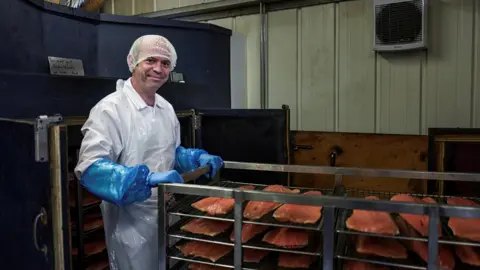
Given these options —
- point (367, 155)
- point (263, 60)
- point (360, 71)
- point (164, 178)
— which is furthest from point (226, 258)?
point (263, 60)

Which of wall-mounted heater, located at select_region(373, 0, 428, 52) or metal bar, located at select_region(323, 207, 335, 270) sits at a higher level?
wall-mounted heater, located at select_region(373, 0, 428, 52)

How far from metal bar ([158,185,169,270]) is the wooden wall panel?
6.21 ft

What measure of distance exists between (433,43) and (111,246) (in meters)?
2.36

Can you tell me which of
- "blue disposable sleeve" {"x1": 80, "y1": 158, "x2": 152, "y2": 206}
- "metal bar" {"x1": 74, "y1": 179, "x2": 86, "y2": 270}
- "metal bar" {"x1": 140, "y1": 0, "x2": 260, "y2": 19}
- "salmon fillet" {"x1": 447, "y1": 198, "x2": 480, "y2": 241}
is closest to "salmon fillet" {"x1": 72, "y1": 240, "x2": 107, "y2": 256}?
Result: "metal bar" {"x1": 74, "y1": 179, "x2": 86, "y2": 270}

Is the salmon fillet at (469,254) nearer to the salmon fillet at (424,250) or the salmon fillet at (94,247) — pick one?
the salmon fillet at (424,250)

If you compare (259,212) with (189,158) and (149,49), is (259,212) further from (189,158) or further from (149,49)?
(149,49)

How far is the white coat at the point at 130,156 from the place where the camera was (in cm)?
147

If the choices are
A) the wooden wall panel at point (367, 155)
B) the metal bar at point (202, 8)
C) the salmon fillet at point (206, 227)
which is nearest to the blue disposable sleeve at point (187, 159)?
the salmon fillet at point (206, 227)

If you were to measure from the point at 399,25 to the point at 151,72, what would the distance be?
179 centimetres

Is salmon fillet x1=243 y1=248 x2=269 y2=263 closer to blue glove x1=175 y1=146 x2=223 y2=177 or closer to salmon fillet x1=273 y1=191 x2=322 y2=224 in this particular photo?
salmon fillet x1=273 y1=191 x2=322 y2=224

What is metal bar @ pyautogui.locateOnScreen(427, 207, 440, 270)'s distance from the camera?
941mm

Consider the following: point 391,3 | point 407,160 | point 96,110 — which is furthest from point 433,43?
point 96,110

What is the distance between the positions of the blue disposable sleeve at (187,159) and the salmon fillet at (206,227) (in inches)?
19.7

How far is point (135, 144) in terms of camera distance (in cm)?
153
